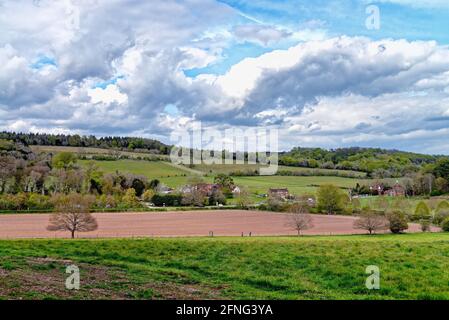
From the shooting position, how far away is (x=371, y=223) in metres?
68.4

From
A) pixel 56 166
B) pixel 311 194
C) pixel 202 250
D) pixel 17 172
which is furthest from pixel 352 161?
pixel 202 250

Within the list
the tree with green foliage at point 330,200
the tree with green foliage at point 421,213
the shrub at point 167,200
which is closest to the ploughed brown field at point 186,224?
the tree with green foliage at point 330,200

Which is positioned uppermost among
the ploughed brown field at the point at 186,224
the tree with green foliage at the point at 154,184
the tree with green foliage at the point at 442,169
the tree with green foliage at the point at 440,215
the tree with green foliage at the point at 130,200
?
the tree with green foliage at the point at 442,169

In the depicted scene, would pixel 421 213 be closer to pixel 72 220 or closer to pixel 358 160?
pixel 72 220

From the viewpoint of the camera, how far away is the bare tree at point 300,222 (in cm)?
7025

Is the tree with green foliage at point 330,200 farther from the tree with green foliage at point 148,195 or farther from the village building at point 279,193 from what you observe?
the tree with green foliage at point 148,195

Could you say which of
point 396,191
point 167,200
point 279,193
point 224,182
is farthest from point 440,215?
point 167,200

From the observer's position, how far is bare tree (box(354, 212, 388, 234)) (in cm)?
6844

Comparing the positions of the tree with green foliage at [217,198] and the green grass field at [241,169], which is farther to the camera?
the green grass field at [241,169]

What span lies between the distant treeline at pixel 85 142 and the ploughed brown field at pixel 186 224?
272 feet

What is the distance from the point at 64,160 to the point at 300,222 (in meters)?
88.9

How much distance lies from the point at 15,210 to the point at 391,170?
113307mm

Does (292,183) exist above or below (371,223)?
above

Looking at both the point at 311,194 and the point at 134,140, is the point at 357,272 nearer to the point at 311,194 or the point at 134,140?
the point at 311,194
